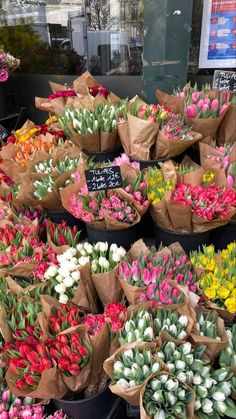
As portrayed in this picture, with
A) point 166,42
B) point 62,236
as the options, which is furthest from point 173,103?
point 166,42

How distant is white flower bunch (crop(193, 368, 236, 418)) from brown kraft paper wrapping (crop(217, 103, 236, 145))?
1151 millimetres

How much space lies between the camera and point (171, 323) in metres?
1.00

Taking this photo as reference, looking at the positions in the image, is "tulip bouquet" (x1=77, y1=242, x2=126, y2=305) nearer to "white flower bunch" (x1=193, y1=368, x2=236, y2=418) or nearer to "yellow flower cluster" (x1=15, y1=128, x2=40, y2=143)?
"white flower bunch" (x1=193, y1=368, x2=236, y2=418)

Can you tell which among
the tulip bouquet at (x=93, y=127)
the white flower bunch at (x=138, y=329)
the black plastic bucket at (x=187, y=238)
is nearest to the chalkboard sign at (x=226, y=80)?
the tulip bouquet at (x=93, y=127)

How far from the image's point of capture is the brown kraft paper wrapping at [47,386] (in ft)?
3.03

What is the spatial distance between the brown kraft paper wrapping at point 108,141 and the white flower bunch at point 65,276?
26.7 inches

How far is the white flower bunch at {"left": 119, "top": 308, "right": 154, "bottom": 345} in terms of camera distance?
0.96 m

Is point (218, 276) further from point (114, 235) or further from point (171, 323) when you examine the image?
point (114, 235)

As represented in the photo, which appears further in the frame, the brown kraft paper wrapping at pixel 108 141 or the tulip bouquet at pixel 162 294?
the brown kraft paper wrapping at pixel 108 141

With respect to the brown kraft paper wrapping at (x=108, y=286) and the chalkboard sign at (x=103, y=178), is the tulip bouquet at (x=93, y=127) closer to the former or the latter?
the chalkboard sign at (x=103, y=178)

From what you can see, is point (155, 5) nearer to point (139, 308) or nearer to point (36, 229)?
point (36, 229)

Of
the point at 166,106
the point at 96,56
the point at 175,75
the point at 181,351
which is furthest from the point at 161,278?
the point at 96,56

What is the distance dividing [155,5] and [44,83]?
2482 mm

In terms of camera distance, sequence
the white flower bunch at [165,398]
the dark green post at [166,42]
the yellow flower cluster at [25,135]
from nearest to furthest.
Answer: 1. the white flower bunch at [165,398]
2. the yellow flower cluster at [25,135]
3. the dark green post at [166,42]
